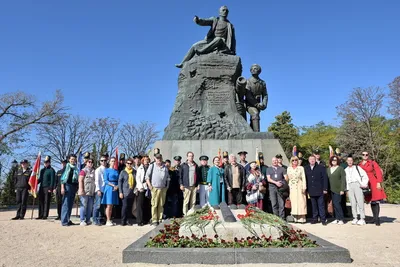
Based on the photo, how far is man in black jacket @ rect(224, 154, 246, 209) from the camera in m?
7.55

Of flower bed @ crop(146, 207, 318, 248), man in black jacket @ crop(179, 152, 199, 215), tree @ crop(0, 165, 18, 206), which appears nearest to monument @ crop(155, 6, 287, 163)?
man in black jacket @ crop(179, 152, 199, 215)

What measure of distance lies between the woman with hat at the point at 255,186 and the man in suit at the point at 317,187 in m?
1.19

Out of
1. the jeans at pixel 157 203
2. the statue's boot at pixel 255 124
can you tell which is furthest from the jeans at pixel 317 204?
the statue's boot at pixel 255 124

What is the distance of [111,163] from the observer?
26.1ft

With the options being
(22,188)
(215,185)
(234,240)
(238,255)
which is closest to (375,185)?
(215,185)

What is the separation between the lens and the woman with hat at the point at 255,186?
7.61m

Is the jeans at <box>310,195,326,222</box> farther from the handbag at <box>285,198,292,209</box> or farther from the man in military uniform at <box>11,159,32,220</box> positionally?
the man in military uniform at <box>11,159,32,220</box>

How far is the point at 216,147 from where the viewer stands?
10.2 meters

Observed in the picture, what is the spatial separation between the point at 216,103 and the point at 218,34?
3.23 metres

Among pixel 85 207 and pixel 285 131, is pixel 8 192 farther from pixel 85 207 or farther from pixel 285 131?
pixel 285 131

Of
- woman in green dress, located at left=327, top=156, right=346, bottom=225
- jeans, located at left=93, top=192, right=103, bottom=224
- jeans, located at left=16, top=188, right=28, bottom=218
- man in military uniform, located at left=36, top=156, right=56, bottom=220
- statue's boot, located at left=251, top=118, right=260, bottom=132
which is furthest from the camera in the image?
statue's boot, located at left=251, top=118, right=260, bottom=132

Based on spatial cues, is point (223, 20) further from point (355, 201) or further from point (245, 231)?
point (245, 231)

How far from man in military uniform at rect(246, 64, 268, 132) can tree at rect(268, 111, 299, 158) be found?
26202mm

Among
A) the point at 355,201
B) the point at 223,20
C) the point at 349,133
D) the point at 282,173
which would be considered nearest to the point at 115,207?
the point at 282,173
